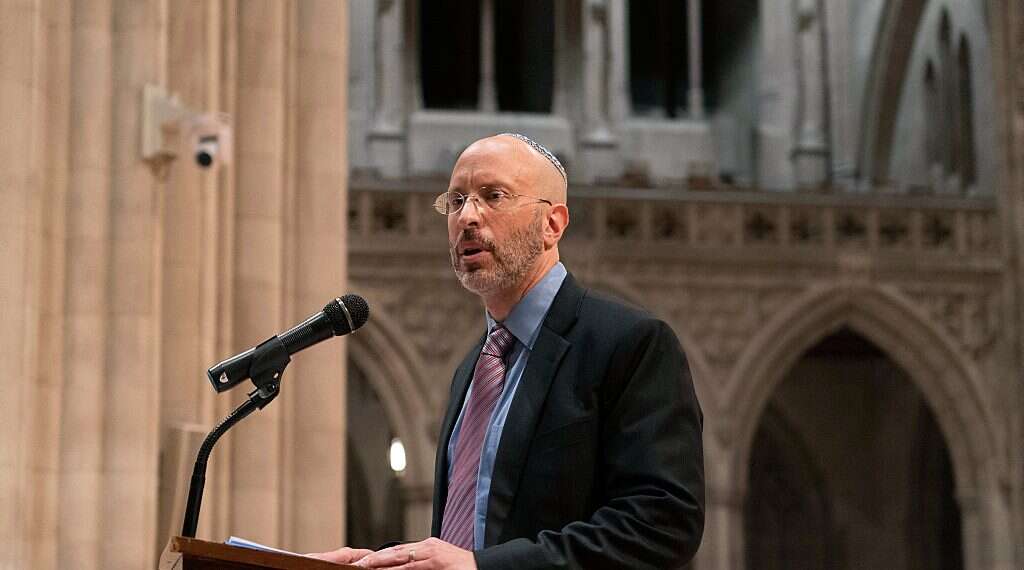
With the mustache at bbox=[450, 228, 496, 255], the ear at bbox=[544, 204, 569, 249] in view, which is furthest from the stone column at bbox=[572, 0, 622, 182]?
the mustache at bbox=[450, 228, 496, 255]

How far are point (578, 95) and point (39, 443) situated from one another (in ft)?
37.0

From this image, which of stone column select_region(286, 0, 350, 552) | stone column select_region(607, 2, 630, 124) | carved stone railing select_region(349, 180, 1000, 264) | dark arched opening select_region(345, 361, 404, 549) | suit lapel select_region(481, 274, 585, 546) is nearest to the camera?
suit lapel select_region(481, 274, 585, 546)

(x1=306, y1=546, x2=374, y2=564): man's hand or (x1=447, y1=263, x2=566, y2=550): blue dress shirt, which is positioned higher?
(x1=447, y1=263, x2=566, y2=550): blue dress shirt

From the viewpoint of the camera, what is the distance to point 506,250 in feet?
7.51

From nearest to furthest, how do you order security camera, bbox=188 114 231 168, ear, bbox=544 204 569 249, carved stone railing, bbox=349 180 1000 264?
ear, bbox=544 204 569 249 < security camera, bbox=188 114 231 168 < carved stone railing, bbox=349 180 1000 264

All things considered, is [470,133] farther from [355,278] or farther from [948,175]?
[948,175]

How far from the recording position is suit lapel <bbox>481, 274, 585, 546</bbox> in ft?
7.31

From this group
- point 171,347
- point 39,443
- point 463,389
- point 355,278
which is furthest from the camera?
point 355,278

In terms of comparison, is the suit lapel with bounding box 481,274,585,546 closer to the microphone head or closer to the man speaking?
the man speaking

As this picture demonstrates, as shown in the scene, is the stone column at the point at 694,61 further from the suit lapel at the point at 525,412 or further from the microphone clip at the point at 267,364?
the microphone clip at the point at 267,364

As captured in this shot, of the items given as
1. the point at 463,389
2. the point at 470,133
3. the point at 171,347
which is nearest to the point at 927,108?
the point at 470,133

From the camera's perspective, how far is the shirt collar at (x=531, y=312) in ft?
7.63

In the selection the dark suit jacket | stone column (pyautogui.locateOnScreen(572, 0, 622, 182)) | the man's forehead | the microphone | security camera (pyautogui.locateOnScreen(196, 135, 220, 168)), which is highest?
stone column (pyautogui.locateOnScreen(572, 0, 622, 182))

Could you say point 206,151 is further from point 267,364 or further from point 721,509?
point 721,509
